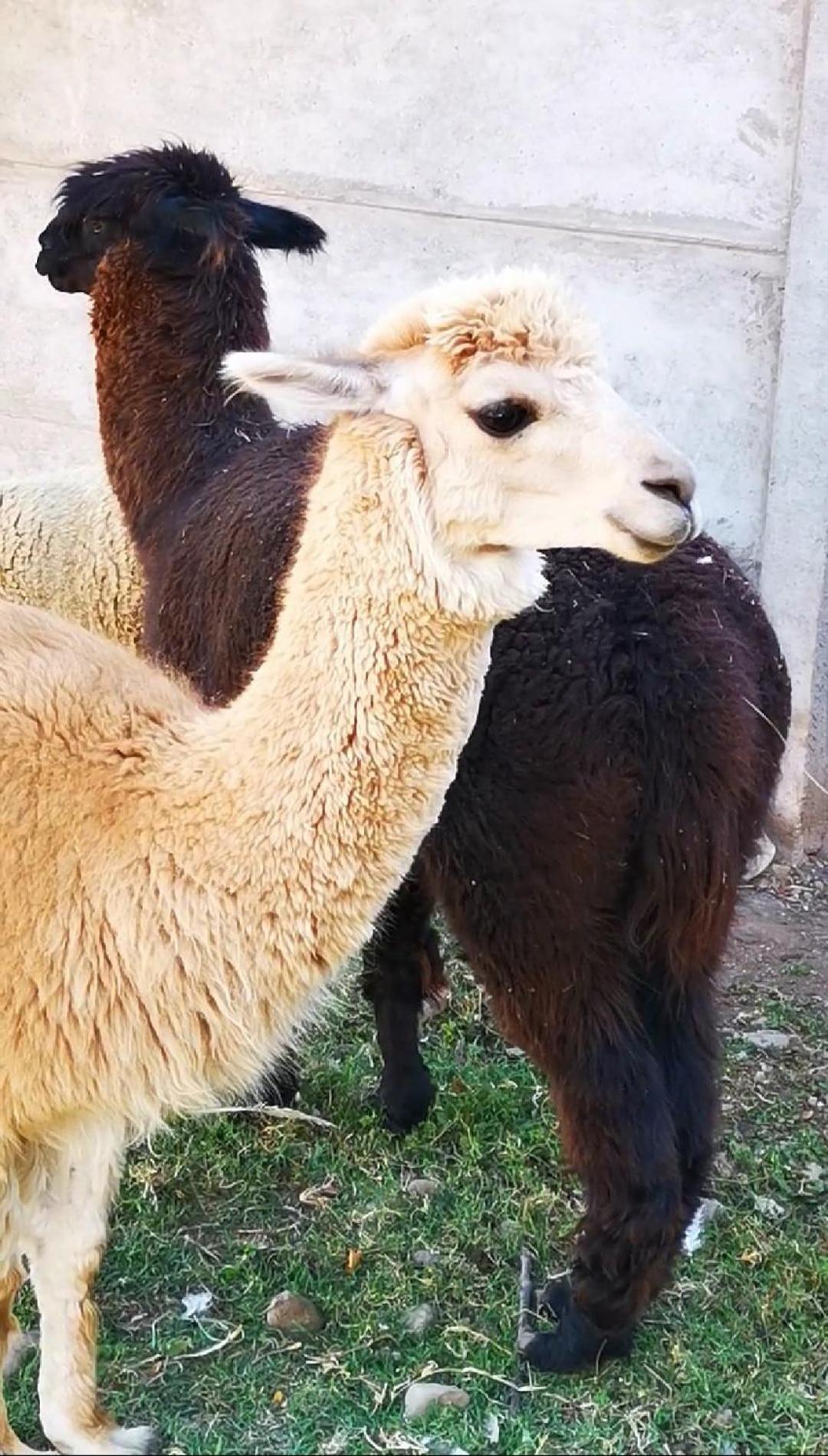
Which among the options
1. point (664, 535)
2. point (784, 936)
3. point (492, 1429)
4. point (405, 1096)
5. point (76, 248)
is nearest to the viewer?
point (664, 535)

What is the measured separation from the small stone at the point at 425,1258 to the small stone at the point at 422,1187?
6.7 inches

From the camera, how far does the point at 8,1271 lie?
276 cm

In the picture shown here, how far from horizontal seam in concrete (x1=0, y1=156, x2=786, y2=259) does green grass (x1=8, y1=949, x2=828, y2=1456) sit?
6.72ft

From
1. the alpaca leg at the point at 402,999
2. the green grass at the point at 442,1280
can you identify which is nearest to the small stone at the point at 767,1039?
the green grass at the point at 442,1280

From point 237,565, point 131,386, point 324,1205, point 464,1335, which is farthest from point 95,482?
point 464,1335

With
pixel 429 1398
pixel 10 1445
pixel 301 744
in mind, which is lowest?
pixel 10 1445

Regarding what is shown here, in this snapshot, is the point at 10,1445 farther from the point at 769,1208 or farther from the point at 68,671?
the point at 769,1208

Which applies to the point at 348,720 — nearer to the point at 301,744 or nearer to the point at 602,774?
the point at 301,744

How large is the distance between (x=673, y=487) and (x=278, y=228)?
215 centimetres

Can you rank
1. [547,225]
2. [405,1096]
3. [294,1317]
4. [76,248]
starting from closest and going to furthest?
[294,1317] < [405,1096] < [76,248] < [547,225]

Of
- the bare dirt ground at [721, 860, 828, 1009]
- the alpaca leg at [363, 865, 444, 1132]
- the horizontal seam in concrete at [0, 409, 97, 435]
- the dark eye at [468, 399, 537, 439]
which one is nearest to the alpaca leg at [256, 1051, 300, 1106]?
the alpaca leg at [363, 865, 444, 1132]

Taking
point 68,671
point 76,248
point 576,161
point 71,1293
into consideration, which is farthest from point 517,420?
point 576,161

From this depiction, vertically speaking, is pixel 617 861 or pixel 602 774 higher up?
pixel 602 774

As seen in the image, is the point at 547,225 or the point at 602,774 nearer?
the point at 602,774
